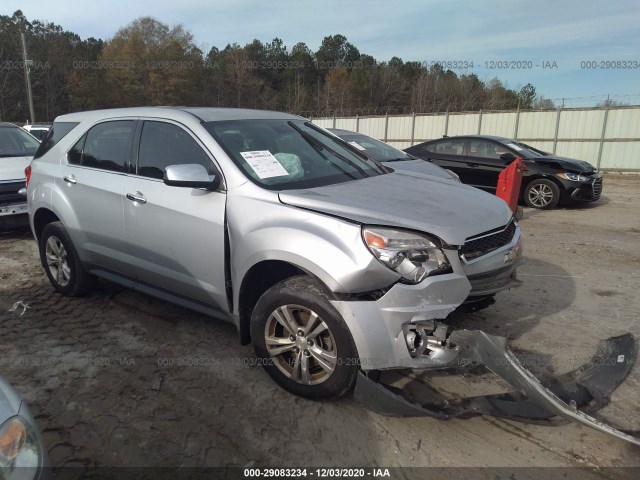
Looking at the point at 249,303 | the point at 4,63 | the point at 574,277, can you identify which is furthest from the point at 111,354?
the point at 4,63

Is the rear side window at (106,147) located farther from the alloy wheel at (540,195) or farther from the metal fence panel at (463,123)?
the metal fence panel at (463,123)

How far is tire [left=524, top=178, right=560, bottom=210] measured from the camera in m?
9.77

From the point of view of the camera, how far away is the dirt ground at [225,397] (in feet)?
8.28

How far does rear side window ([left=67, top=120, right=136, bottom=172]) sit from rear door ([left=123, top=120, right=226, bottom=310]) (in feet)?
0.60

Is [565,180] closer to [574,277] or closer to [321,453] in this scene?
[574,277]

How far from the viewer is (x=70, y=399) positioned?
9.91 feet

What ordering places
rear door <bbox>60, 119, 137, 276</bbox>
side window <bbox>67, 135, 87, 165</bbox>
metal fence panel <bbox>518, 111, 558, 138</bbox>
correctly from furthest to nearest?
metal fence panel <bbox>518, 111, 558, 138</bbox>
side window <bbox>67, 135, 87, 165</bbox>
rear door <bbox>60, 119, 137, 276</bbox>

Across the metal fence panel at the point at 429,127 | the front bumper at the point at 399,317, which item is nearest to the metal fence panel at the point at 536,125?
the metal fence panel at the point at 429,127

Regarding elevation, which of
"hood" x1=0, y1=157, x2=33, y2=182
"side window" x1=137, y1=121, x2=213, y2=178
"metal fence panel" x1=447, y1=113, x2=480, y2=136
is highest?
"metal fence panel" x1=447, y1=113, x2=480, y2=136

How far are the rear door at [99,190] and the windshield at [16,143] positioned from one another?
3997 millimetres

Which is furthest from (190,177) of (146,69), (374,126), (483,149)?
(146,69)

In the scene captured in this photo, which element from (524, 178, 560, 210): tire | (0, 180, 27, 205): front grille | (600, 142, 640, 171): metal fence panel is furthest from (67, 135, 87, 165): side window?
(600, 142, 640, 171): metal fence panel

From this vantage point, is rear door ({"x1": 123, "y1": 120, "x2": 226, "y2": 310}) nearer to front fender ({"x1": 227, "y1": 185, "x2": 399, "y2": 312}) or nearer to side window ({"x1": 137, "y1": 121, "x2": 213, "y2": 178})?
side window ({"x1": 137, "y1": 121, "x2": 213, "y2": 178})

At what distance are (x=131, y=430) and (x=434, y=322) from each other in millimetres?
1861
